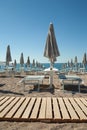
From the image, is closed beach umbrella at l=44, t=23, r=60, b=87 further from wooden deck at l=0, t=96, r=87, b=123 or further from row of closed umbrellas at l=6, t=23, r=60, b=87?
wooden deck at l=0, t=96, r=87, b=123

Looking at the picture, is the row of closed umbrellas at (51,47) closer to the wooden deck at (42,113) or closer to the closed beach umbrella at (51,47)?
the closed beach umbrella at (51,47)

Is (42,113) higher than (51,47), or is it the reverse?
(51,47)

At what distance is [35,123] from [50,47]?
5779 millimetres

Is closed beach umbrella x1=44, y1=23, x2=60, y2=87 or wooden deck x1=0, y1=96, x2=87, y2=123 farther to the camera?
closed beach umbrella x1=44, y1=23, x2=60, y2=87

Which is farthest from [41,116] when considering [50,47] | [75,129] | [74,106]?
[50,47]

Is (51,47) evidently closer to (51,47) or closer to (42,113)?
(51,47)

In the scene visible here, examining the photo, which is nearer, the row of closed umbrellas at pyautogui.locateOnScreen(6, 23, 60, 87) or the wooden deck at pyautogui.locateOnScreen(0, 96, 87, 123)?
the wooden deck at pyautogui.locateOnScreen(0, 96, 87, 123)

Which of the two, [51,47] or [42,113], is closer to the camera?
[42,113]

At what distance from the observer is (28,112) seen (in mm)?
4035

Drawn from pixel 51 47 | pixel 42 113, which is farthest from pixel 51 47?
pixel 42 113

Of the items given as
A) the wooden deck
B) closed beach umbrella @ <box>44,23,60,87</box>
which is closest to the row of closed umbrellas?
closed beach umbrella @ <box>44,23,60,87</box>

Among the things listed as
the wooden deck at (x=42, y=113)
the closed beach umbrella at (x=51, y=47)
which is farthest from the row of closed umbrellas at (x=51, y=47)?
the wooden deck at (x=42, y=113)

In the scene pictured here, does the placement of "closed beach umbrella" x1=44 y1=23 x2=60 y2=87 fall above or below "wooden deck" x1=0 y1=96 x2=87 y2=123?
above

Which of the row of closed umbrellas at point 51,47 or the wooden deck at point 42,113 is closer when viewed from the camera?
the wooden deck at point 42,113
